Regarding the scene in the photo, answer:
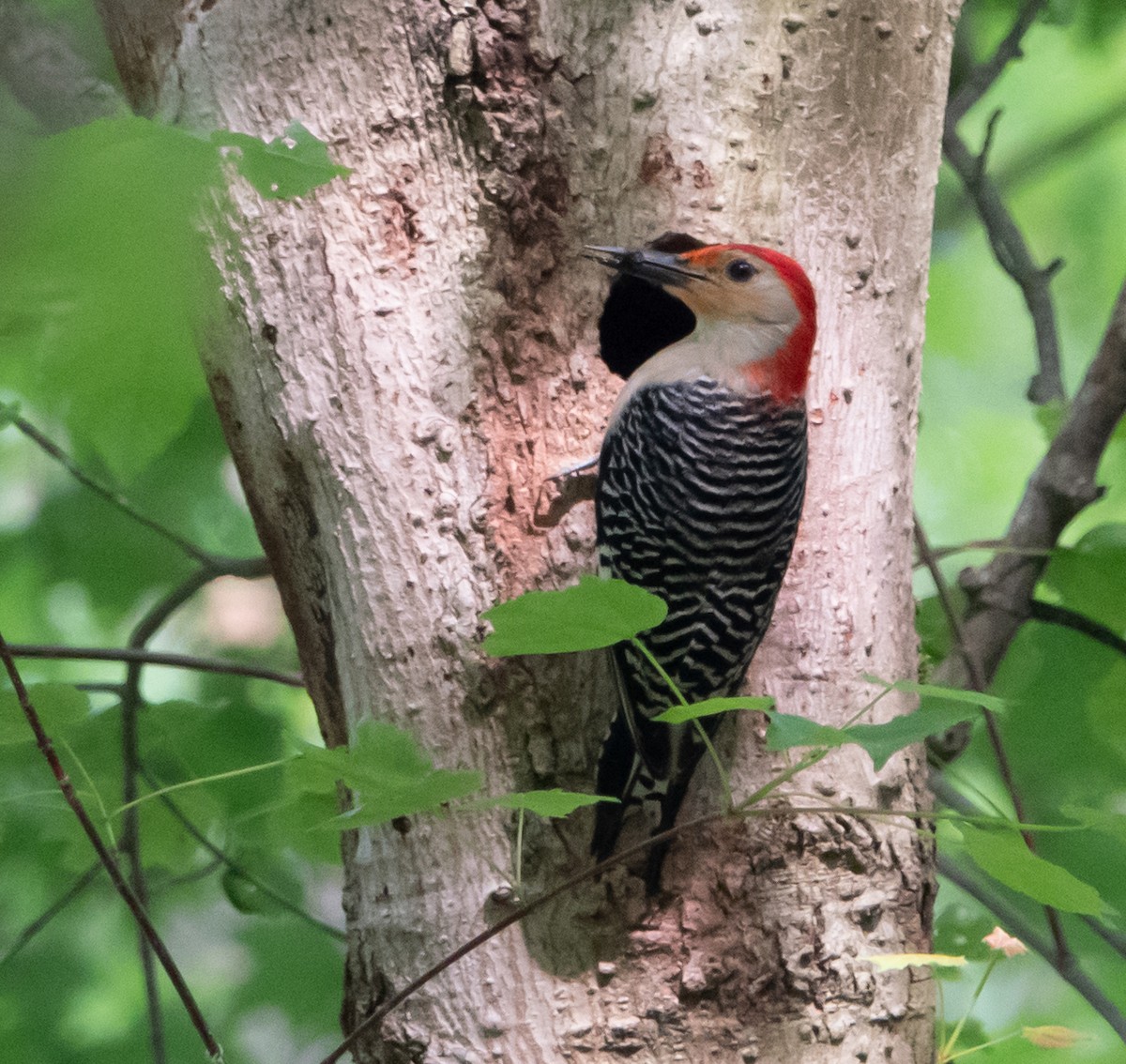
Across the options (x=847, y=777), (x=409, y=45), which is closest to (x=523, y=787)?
(x=847, y=777)

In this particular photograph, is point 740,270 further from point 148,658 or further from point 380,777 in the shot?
point 148,658

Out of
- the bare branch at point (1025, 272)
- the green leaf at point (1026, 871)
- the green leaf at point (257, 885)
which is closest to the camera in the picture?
the green leaf at point (1026, 871)

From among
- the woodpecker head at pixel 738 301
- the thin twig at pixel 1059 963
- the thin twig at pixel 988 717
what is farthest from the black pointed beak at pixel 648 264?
the thin twig at pixel 1059 963

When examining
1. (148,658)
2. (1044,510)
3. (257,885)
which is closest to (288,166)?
(148,658)

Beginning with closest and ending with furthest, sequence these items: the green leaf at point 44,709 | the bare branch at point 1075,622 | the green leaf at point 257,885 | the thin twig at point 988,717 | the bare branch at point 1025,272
→ the green leaf at point 44,709
the thin twig at point 988,717
the green leaf at point 257,885
the bare branch at point 1075,622
the bare branch at point 1025,272

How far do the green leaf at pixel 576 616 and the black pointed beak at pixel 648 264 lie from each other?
78 cm

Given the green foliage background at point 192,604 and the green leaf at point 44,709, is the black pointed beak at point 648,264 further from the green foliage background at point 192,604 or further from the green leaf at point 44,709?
the green leaf at point 44,709

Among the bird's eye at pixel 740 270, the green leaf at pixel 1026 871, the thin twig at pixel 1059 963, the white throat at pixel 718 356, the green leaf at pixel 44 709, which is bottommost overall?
the thin twig at pixel 1059 963

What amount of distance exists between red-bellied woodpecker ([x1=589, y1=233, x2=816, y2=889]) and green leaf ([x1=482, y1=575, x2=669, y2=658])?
41 cm

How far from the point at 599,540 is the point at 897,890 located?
0.62m

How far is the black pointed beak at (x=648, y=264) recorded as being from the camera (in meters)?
1.79

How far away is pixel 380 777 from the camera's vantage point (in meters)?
1.30

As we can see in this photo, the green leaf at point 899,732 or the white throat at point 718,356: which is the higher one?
the white throat at point 718,356

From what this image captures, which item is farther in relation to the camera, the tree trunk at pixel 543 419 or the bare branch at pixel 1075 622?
the bare branch at pixel 1075 622
